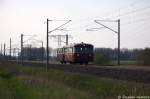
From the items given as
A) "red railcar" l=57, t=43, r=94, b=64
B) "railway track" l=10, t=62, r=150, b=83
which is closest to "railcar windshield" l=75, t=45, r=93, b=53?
"red railcar" l=57, t=43, r=94, b=64

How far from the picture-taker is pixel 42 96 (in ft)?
70.4

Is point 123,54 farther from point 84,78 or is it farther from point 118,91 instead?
point 118,91

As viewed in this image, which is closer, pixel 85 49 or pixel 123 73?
pixel 123 73

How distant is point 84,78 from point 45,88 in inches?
153

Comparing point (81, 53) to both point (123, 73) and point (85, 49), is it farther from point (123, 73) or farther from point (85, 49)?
point (123, 73)

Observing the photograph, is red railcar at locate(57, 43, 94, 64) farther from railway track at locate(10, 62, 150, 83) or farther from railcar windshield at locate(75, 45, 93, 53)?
railway track at locate(10, 62, 150, 83)

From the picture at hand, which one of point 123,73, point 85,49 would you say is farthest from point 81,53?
point 123,73

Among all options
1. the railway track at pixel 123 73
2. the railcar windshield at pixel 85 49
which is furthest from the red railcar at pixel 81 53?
the railway track at pixel 123 73

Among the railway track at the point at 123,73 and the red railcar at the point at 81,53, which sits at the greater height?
the red railcar at the point at 81,53

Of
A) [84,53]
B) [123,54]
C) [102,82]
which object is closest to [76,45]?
[84,53]

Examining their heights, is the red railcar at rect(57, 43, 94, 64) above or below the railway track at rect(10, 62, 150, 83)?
above

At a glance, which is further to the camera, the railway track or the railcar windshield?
the railcar windshield

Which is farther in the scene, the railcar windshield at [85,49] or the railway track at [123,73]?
the railcar windshield at [85,49]

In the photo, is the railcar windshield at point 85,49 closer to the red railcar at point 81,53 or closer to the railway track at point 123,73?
the red railcar at point 81,53
